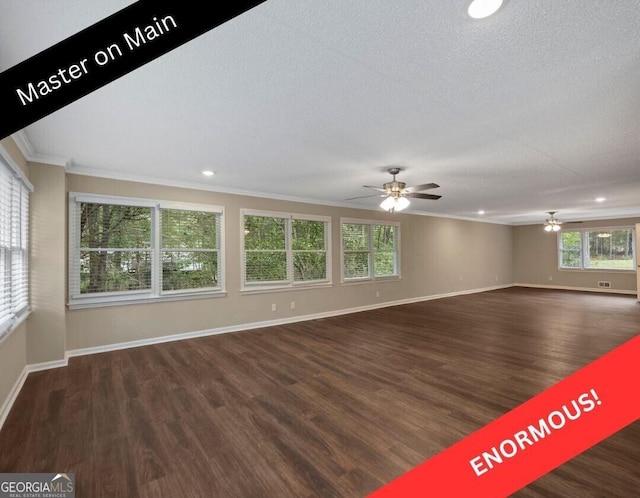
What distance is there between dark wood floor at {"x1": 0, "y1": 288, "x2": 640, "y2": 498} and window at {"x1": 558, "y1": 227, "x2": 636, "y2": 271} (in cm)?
613

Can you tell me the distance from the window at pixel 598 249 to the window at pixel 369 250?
22.9ft

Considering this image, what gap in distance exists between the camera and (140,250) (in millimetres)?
4242

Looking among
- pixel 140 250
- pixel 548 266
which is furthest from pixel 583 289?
pixel 140 250

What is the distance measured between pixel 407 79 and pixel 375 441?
96.1 inches

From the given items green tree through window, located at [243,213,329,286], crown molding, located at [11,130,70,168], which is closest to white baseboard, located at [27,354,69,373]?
crown molding, located at [11,130,70,168]

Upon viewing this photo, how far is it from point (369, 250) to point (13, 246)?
588 centimetres

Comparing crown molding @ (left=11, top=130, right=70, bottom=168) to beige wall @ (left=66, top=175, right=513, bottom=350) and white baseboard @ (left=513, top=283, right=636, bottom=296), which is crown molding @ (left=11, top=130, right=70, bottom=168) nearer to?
beige wall @ (left=66, top=175, right=513, bottom=350)

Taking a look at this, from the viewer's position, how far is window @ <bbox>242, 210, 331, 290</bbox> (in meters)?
5.29

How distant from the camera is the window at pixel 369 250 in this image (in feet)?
21.8

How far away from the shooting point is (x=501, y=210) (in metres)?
7.87

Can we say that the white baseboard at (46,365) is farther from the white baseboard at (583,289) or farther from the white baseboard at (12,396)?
the white baseboard at (583,289)

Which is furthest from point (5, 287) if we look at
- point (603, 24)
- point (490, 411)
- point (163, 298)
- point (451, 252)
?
point (451, 252)

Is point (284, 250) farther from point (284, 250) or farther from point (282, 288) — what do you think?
point (282, 288)

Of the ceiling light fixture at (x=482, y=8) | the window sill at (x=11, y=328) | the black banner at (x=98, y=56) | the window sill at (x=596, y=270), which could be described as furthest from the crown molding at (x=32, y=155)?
the window sill at (x=596, y=270)
